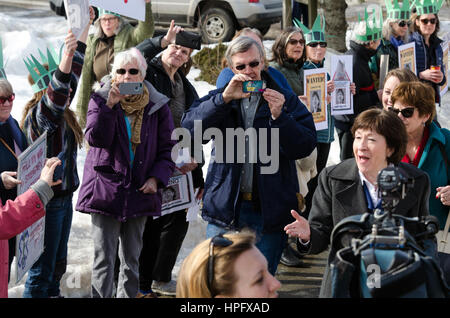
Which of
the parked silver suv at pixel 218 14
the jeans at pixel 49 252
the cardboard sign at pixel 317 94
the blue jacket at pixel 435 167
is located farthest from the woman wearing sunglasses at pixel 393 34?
the parked silver suv at pixel 218 14

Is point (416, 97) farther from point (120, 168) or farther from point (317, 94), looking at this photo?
point (317, 94)

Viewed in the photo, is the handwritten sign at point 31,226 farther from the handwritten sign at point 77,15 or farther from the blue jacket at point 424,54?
the blue jacket at point 424,54

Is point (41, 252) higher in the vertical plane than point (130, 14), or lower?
lower

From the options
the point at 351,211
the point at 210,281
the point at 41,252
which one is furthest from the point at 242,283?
the point at 41,252

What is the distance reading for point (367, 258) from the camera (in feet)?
9.12

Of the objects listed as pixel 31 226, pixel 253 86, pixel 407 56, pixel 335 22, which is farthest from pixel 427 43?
pixel 31 226

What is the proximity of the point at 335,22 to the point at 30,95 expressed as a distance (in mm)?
5288

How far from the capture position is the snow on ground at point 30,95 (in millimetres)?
6305

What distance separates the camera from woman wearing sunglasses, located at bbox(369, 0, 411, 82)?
846 centimetres

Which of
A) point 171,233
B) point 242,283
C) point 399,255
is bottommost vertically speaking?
point 171,233

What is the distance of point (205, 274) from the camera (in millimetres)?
3020

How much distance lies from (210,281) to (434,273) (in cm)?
82

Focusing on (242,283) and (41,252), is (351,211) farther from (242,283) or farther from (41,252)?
(41,252)

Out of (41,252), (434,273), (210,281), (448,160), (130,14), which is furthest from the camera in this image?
(130,14)
